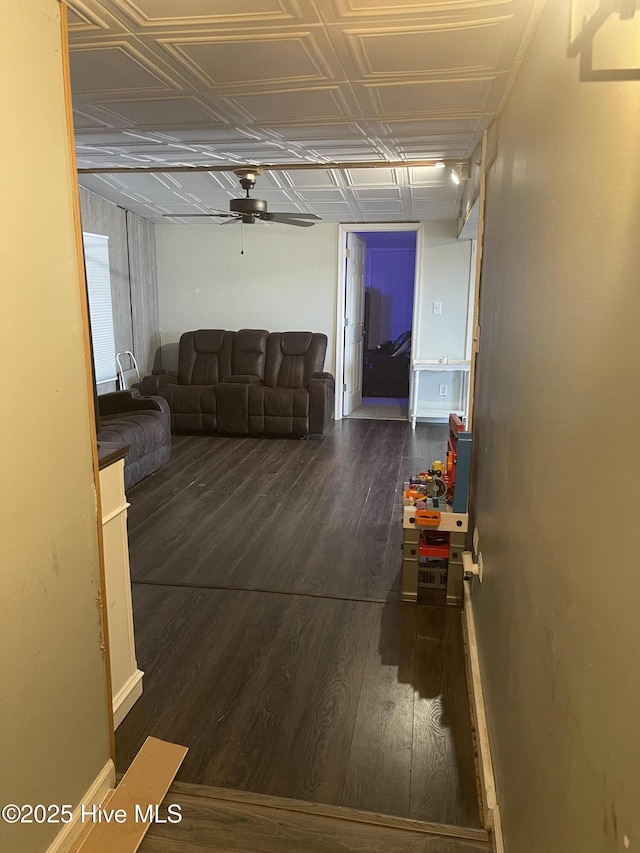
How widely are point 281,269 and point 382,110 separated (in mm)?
4368

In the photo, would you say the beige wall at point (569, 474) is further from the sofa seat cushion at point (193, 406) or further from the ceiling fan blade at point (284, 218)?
the sofa seat cushion at point (193, 406)

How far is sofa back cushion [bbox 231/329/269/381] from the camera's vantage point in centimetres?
649

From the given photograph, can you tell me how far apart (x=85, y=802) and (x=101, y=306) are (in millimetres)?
4860

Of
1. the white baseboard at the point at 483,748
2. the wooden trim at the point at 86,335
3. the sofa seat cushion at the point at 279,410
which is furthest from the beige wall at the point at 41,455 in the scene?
the sofa seat cushion at the point at 279,410

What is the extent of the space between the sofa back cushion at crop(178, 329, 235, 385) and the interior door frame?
4.04ft

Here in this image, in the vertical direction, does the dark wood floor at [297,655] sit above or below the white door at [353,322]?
below

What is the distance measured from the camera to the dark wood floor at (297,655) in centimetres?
189

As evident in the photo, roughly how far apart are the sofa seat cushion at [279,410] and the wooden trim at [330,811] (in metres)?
4.40

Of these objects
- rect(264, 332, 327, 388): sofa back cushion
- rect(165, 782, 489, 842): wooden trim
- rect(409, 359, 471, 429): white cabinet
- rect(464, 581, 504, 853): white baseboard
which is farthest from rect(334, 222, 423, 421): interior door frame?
rect(165, 782, 489, 842): wooden trim

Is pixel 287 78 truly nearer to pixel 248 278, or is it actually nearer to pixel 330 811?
pixel 330 811

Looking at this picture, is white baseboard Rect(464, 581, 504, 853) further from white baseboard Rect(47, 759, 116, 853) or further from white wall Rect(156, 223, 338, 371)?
white wall Rect(156, 223, 338, 371)

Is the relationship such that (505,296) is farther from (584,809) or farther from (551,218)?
(584,809)

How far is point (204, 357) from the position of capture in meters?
6.63

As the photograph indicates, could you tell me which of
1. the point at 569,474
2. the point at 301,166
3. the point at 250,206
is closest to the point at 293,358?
the point at 250,206
